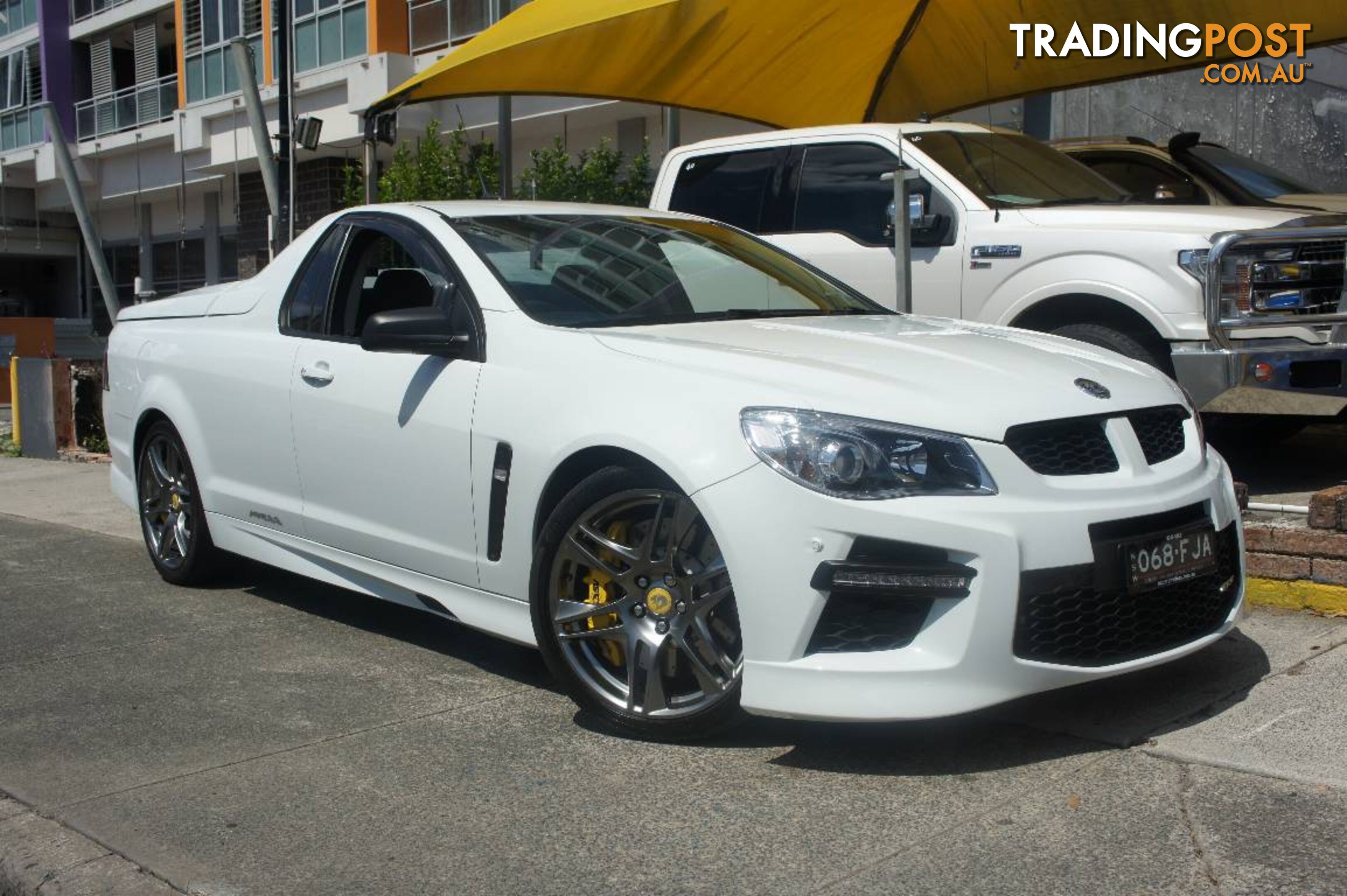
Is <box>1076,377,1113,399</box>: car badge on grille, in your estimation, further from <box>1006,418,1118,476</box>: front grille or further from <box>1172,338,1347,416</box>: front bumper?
<box>1172,338,1347,416</box>: front bumper

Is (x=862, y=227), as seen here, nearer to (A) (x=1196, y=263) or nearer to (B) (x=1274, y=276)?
(A) (x=1196, y=263)

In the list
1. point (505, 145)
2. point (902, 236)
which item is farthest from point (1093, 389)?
point (505, 145)

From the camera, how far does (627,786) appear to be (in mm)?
3936

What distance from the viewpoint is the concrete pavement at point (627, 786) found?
132 inches

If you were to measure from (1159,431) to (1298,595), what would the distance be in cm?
141

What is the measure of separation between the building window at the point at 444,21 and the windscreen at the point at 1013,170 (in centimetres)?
1240

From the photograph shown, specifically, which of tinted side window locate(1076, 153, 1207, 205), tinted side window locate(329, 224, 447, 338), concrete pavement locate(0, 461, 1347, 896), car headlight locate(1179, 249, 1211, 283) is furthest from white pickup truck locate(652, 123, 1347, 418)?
tinted side window locate(329, 224, 447, 338)

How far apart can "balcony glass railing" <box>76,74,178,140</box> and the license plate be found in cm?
2914

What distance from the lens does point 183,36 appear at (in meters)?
28.8

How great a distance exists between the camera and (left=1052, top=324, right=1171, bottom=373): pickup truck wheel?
22.0 ft

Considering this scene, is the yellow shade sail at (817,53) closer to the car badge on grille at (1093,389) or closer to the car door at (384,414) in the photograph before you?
the car door at (384,414)

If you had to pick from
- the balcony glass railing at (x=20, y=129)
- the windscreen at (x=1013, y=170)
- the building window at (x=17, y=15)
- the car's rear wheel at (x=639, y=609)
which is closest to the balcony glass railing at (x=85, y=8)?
the building window at (x=17, y=15)

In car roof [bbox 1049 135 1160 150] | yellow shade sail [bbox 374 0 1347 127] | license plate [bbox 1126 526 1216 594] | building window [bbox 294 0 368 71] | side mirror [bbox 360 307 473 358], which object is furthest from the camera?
building window [bbox 294 0 368 71]

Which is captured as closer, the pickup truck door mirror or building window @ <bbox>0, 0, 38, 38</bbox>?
the pickup truck door mirror
